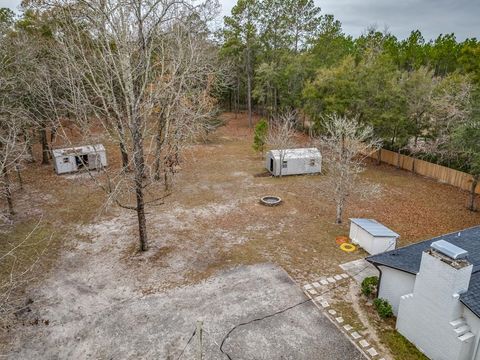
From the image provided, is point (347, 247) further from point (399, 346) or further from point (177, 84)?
point (177, 84)

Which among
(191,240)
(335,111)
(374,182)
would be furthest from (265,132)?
(191,240)

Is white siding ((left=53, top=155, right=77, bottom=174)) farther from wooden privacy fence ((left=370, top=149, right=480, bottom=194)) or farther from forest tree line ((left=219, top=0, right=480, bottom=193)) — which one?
wooden privacy fence ((left=370, top=149, right=480, bottom=194))

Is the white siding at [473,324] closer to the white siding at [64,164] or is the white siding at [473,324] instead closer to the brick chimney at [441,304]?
the brick chimney at [441,304]

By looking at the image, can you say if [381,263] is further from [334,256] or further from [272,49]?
[272,49]

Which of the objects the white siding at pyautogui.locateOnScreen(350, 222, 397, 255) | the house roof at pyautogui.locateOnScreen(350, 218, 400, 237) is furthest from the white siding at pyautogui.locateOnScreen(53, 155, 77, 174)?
the white siding at pyautogui.locateOnScreen(350, 222, 397, 255)

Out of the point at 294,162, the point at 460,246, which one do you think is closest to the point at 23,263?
the point at 460,246

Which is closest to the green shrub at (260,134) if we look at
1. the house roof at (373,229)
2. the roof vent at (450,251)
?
the house roof at (373,229)

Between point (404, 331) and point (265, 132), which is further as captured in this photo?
point (265, 132)
